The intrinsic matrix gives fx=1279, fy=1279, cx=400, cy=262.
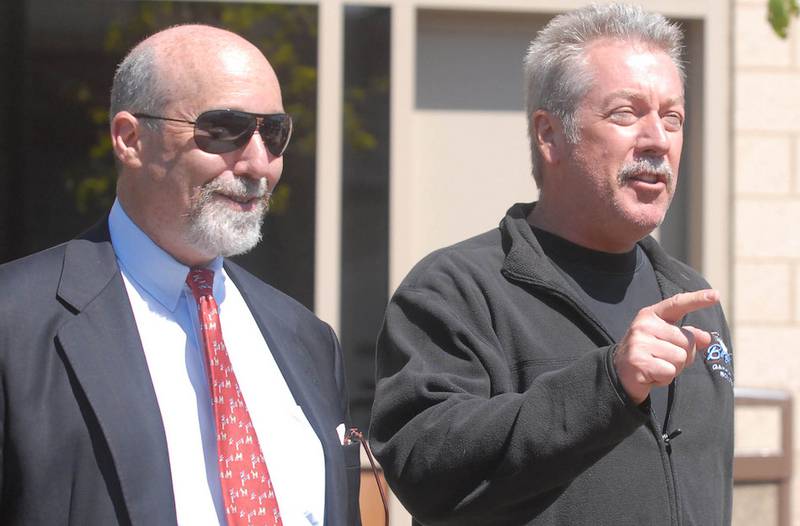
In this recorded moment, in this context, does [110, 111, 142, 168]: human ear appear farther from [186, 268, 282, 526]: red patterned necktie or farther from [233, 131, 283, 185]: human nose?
[186, 268, 282, 526]: red patterned necktie

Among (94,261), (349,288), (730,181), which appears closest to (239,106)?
(94,261)

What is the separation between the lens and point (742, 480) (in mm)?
4977

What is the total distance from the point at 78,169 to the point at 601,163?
3.21 metres

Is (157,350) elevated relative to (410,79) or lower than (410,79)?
lower

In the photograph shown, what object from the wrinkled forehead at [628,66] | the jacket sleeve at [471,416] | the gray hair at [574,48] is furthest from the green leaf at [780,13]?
the jacket sleeve at [471,416]

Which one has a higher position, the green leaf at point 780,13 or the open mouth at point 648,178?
the green leaf at point 780,13

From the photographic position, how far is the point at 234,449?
241 cm

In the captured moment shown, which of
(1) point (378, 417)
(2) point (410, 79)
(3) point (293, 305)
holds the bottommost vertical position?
(1) point (378, 417)

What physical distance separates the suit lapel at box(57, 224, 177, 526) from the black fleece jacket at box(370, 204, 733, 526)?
46 centimetres

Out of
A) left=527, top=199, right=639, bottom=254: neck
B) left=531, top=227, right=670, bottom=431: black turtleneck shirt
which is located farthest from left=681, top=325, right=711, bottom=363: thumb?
left=527, top=199, right=639, bottom=254: neck

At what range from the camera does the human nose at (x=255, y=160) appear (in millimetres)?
2512

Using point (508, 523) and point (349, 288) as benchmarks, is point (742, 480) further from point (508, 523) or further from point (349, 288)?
point (508, 523)

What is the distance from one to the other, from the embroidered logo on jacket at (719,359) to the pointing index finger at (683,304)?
1.84ft

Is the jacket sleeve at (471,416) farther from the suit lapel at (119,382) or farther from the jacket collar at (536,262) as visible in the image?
the suit lapel at (119,382)
